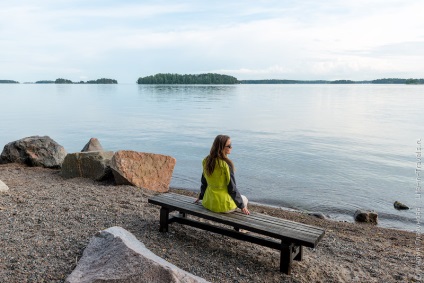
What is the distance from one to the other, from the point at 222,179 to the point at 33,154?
9.22 metres

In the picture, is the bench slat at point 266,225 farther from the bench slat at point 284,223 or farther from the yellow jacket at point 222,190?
the yellow jacket at point 222,190

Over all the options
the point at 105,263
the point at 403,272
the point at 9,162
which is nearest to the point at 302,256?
the point at 403,272

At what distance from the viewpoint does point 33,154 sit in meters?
13.3

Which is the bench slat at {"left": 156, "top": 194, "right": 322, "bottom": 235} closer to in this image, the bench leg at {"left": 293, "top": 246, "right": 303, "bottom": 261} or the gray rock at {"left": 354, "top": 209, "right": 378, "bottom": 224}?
the bench leg at {"left": 293, "top": 246, "right": 303, "bottom": 261}

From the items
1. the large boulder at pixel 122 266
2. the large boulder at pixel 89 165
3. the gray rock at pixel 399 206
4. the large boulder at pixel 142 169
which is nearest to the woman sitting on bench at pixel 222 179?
the large boulder at pixel 122 266

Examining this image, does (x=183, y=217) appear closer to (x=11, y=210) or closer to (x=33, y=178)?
(x=11, y=210)

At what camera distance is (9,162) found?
13.5 m

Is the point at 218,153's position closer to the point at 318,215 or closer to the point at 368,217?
the point at 318,215

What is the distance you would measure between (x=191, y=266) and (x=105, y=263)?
1389mm

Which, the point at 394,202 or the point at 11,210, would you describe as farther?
the point at 394,202

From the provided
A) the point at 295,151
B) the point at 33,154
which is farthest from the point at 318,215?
the point at 295,151

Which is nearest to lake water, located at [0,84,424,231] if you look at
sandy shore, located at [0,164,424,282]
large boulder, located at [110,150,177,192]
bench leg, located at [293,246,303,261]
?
large boulder, located at [110,150,177,192]

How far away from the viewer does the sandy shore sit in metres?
5.59

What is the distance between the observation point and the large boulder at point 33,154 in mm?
13258
